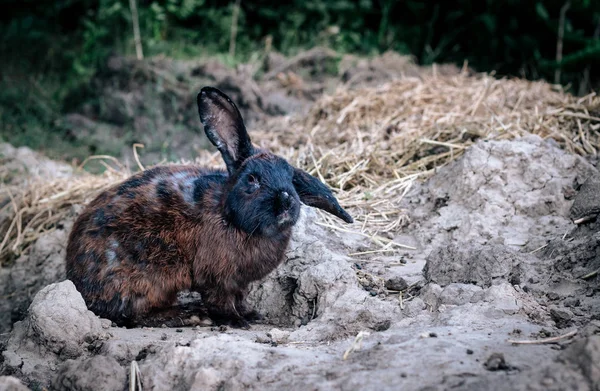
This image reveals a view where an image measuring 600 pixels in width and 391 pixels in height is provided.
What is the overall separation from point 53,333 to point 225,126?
1580 mm

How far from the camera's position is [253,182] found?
4.31m

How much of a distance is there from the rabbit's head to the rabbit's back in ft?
0.68

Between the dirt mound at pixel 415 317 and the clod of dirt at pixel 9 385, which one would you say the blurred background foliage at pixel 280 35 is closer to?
the dirt mound at pixel 415 317

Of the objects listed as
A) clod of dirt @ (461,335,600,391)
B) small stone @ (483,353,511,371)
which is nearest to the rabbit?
small stone @ (483,353,511,371)

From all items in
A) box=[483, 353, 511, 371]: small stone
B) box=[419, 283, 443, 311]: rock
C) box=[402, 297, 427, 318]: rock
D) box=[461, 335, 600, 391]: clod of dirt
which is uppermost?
box=[461, 335, 600, 391]: clod of dirt

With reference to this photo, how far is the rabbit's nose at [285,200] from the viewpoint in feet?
13.6

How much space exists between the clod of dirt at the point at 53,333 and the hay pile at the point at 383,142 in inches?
79.7

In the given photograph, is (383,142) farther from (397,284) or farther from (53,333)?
(53,333)

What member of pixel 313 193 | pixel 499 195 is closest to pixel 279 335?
pixel 313 193

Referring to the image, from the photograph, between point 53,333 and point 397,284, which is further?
point 397,284

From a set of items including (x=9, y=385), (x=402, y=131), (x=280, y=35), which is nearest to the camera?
(x=9, y=385)

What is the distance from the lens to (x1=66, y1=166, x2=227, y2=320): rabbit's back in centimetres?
447

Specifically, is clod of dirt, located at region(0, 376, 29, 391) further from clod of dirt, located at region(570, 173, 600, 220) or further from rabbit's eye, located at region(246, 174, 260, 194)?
clod of dirt, located at region(570, 173, 600, 220)

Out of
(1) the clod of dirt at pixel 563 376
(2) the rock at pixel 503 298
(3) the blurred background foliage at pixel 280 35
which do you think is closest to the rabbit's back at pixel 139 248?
(2) the rock at pixel 503 298
